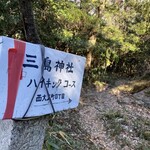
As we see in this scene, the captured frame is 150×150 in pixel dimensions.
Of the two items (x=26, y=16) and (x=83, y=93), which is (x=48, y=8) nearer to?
(x=83, y=93)

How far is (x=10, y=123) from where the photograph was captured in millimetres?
1682

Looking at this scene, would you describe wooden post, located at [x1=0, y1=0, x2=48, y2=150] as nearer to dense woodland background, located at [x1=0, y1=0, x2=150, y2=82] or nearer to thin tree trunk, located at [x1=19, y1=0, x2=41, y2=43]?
thin tree trunk, located at [x1=19, y1=0, x2=41, y2=43]

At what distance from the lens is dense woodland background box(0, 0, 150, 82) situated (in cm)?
636

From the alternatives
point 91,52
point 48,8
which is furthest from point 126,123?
point 91,52

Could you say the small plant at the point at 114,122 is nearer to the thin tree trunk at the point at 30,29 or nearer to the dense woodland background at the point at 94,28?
the dense woodland background at the point at 94,28

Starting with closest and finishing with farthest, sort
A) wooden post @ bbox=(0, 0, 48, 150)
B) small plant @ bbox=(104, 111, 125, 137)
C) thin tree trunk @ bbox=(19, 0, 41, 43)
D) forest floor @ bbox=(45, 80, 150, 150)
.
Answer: wooden post @ bbox=(0, 0, 48, 150)
thin tree trunk @ bbox=(19, 0, 41, 43)
forest floor @ bbox=(45, 80, 150, 150)
small plant @ bbox=(104, 111, 125, 137)

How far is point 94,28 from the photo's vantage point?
355 inches

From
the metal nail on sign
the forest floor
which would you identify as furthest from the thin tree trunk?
the forest floor

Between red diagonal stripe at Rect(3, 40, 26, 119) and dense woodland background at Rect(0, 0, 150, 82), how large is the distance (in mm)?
3988

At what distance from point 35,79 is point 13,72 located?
0.19 metres

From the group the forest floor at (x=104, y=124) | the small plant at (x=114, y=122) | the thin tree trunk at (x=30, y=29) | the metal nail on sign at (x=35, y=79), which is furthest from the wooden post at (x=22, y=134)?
the small plant at (x=114, y=122)

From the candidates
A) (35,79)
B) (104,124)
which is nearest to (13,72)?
(35,79)

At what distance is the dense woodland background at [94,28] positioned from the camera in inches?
250

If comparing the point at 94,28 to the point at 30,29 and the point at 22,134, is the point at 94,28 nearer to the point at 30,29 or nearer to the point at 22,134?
the point at 30,29
